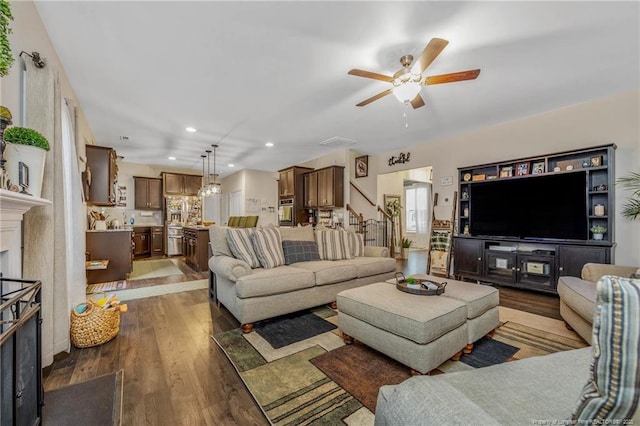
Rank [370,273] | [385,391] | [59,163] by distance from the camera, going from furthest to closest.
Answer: [370,273] → [59,163] → [385,391]

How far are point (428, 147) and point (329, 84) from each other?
10.4ft

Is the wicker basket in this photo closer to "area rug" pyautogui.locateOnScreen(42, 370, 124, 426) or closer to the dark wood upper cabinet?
"area rug" pyautogui.locateOnScreen(42, 370, 124, 426)

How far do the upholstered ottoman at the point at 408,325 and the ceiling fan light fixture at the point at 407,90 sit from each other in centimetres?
173

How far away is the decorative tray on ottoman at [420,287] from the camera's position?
2221mm

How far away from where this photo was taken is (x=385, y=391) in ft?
2.97

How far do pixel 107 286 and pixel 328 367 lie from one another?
412cm

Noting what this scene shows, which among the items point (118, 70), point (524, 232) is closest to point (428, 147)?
point (524, 232)

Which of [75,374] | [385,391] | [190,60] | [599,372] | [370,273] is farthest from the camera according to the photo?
[370,273]

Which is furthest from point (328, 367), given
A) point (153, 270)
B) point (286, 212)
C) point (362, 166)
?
point (286, 212)

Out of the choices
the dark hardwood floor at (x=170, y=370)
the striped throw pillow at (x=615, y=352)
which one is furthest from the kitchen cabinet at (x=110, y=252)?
the striped throw pillow at (x=615, y=352)

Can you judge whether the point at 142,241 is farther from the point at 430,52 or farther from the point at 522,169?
the point at 522,169

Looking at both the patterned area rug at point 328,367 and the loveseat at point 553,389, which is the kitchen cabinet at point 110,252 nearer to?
the patterned area rug at point 328,367

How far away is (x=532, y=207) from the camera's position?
3924mm

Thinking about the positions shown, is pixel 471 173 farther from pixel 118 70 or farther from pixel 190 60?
pixel 118 70
